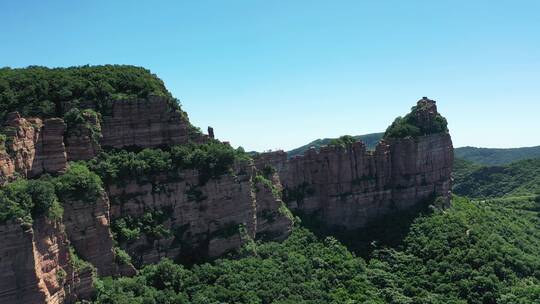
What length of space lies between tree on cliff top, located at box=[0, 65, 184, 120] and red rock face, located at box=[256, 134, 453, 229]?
83.6 ft

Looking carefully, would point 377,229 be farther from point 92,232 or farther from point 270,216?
point 92,232

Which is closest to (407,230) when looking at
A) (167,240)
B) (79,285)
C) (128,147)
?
(167,240)

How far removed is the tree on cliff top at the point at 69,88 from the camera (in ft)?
188

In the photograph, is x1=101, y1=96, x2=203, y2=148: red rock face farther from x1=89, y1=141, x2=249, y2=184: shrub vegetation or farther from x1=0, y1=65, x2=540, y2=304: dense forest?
x1=89, y1=141, x2=249, y2=184: shrub vegetation

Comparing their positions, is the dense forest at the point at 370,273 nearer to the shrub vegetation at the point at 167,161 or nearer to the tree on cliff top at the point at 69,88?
the shrub vegetation at the point at 167,161

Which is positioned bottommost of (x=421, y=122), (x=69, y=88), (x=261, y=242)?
(x=261, y=242)

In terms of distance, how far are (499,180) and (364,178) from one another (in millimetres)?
91374

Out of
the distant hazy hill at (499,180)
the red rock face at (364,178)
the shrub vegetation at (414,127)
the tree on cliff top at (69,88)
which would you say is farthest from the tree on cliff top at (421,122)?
the distant hazy hill at (499,180)

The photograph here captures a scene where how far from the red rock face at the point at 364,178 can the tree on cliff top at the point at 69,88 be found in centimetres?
2548

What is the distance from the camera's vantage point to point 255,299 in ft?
192

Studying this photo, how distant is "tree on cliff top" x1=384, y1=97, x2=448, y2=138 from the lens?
289ft

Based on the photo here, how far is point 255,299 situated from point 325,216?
29714 millimetres

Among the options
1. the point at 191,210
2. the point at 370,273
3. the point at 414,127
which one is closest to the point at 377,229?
the point at 370,273

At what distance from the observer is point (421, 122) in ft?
291
